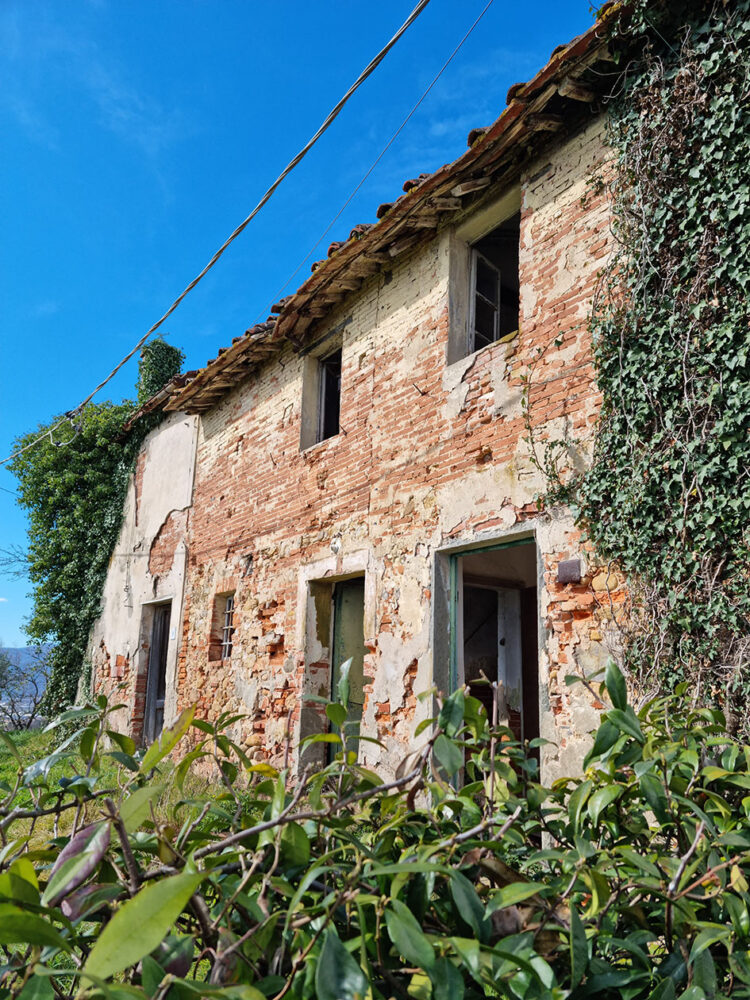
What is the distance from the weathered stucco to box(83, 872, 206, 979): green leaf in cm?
379

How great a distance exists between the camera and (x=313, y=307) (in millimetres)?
7512

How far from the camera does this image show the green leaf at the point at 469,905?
89cm

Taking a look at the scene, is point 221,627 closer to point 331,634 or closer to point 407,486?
point 331,634

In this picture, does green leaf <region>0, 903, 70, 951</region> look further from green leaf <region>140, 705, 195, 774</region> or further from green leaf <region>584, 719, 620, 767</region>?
green leaf <region>584, 719, 620, 767</region>

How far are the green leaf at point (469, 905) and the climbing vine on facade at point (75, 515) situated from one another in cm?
1237

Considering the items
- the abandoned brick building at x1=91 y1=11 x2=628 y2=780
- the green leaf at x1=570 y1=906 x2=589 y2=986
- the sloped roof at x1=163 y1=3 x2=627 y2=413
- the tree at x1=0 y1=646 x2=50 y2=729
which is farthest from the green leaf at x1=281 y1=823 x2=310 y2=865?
the tree at x1=0 y1=646 x2=50 y2=729

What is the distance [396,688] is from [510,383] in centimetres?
260

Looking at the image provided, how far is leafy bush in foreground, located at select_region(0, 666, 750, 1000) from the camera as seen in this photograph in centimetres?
76

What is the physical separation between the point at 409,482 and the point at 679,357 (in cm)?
251

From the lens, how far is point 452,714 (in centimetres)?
111

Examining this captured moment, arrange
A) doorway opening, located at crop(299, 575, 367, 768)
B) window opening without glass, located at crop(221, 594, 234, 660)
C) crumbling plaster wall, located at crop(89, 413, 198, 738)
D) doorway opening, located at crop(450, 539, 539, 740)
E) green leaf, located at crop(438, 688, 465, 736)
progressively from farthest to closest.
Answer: crumbling plaster wall, located at crop(89, 413, 198, 738)
window opening without glass, located at crop(221, 594, 234, 660)
doorway opening, located at crop(299, 575, 367, 768)
doorway opening, located at crop(450, 539, 539, 740)
green leaf, located at crop(438, 688, 465, 736)

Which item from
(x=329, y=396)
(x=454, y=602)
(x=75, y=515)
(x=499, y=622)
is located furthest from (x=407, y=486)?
(x=75, y=515)

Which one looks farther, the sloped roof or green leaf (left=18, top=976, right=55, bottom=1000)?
the sloped roof

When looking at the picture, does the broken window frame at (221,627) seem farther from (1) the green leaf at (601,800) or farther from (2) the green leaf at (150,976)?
(2) the green leaf at (150,976)
